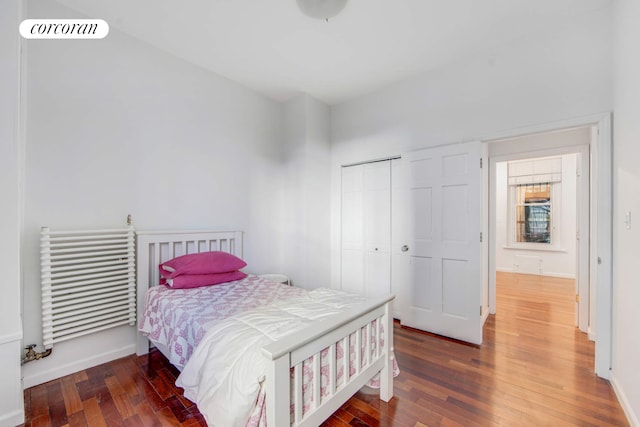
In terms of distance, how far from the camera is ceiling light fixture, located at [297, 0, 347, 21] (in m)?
1.95

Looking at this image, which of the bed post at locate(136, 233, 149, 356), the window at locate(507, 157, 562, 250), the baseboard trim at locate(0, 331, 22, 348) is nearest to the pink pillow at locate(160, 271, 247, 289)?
the bed post at locate(136, 233, 149, 356)

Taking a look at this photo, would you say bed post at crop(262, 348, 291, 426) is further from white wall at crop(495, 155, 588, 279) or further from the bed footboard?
white wall at crop(495, 155, 588, 279)

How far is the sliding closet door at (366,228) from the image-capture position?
11.2 feet

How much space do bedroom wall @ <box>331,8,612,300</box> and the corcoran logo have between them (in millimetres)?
2725

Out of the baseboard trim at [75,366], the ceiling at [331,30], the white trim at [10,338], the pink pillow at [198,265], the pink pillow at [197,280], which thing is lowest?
the baseboard trim at [75,366]

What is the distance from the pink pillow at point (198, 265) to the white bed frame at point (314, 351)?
0.69 ft

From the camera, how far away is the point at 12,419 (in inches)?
61.3

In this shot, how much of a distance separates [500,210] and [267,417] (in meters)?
6.90

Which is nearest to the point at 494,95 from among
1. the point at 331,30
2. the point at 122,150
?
the point at 331,30

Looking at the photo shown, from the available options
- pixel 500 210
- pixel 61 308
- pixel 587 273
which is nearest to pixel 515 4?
pixel 587 273

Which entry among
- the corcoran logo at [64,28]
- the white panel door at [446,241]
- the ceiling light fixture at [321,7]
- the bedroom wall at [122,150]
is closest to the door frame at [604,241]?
the white panel door at [446,241]

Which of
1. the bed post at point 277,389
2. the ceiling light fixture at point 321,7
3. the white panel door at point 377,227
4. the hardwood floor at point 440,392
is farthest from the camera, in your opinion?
the white panel door at point 377,227

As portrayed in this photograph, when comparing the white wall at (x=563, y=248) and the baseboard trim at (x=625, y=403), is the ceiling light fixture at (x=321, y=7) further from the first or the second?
the white wall at (x=563, y=248)

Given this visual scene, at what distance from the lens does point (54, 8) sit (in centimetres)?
210
